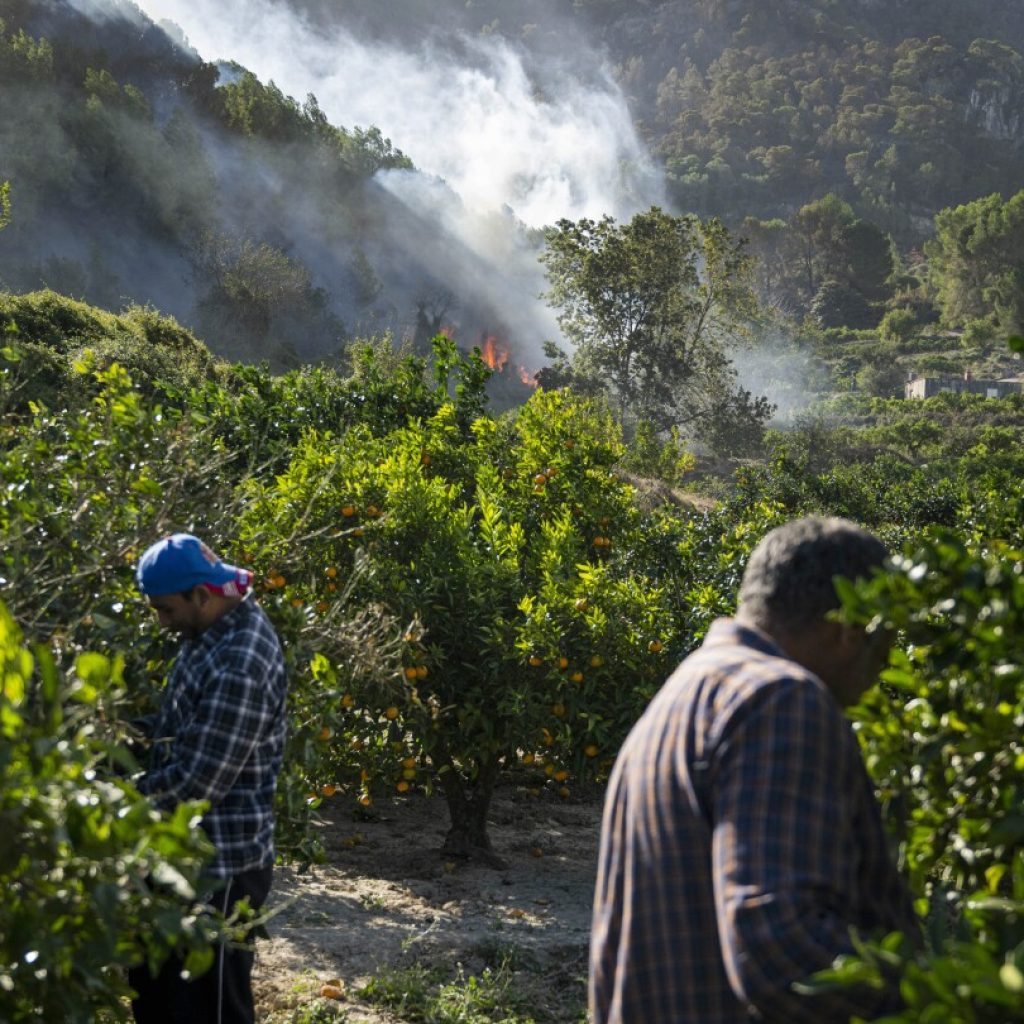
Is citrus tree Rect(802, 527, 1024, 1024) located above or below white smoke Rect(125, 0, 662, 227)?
below

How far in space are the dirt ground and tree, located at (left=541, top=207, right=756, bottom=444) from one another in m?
28.1

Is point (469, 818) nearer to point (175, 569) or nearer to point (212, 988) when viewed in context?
point (212, 988)

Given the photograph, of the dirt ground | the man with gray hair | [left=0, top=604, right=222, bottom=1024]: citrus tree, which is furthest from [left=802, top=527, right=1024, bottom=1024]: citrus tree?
the dirt ground

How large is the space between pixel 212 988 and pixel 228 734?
63cm

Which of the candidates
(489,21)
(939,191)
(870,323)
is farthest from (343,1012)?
(489,21)

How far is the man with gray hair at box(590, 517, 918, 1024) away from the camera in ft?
5.33

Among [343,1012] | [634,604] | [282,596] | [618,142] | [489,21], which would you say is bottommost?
[343,1012]

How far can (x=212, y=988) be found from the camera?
2.96 meters

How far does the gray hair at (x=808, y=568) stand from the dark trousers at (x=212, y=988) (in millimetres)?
1553

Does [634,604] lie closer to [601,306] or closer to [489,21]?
[601,306]

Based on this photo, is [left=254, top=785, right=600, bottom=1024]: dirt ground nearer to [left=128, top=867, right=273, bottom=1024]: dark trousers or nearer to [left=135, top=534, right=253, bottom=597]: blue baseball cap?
[left=128, top=867, right=273, bottom=1024]: dark trousers

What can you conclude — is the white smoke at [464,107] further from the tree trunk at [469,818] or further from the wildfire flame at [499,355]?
the tree trunk at [469,818]

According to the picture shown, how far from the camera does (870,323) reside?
248 feet

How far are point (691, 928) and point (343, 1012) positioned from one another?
2.82m
